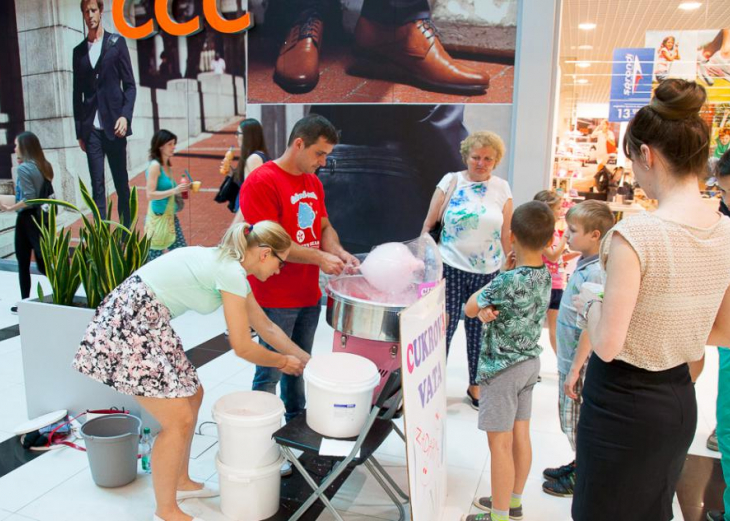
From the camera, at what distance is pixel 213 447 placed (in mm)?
2904

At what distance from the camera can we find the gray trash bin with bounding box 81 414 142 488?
2.45 metres

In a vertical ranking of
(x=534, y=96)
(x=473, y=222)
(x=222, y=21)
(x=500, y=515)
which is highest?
(x=222, y=21)

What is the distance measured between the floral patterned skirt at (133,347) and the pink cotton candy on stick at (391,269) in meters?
0.83

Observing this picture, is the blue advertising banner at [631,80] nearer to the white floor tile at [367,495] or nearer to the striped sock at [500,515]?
the white floor tile at [367,495]

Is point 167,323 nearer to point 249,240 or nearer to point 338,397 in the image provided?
point 249,240

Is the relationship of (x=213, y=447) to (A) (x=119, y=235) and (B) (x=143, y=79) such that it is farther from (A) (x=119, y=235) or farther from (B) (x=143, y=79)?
(B) (x=143, y=79)

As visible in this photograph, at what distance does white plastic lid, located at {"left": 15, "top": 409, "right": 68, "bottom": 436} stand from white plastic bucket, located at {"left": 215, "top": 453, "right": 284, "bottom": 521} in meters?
1.12

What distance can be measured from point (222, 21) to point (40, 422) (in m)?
4.24

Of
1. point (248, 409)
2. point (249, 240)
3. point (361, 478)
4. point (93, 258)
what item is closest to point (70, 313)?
point (93, 258)

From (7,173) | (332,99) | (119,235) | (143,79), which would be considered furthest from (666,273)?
(7,173)

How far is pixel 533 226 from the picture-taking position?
6.66 feet

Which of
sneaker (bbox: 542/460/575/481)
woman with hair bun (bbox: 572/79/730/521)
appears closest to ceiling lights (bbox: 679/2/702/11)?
sneaker (bbox: 542/460/575/481)

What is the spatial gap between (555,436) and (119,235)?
2.53 metres

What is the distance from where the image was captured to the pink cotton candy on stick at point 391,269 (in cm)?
241
